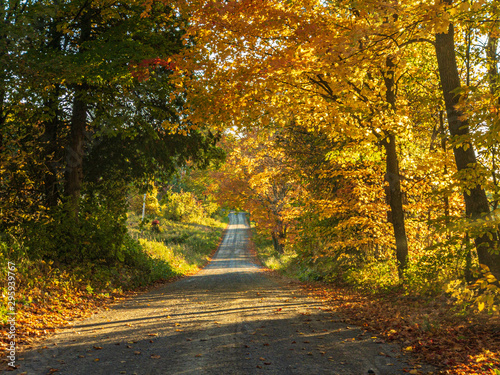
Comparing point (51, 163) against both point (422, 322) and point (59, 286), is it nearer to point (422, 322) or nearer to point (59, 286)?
point (59, 286)

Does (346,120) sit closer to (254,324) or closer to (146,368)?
(254,324)

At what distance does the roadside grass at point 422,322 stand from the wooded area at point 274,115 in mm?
260

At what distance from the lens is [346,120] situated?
30.6ft

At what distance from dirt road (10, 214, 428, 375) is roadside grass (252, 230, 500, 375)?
17.3 inches

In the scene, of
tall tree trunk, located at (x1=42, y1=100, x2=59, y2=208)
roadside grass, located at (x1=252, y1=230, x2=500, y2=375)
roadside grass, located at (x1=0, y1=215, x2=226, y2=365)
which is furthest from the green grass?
roadside grass, located at (x1=252, y1=230, x2=500, y2=375)

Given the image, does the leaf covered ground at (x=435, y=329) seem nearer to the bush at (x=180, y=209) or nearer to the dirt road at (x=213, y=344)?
the dirt road at (x=213, y=344)

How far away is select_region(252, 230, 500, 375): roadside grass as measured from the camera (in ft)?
16.3

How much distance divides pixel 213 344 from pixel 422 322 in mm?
3811

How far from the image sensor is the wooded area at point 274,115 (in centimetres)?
692

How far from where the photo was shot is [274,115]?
9000 millimetres

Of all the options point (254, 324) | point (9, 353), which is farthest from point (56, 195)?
point (254, 324)

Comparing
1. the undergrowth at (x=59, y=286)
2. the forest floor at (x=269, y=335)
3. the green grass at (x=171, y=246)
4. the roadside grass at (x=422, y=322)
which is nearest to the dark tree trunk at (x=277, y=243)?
the green grass at (x=171, y=246)

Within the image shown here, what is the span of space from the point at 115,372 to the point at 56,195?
8065 millimetres

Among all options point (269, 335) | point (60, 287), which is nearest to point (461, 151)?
point (269, 335)
